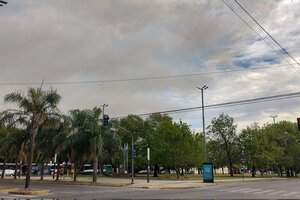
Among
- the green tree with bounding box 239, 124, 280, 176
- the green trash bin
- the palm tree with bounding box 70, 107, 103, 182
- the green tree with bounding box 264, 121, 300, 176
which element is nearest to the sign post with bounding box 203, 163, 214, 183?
the palm tree with bounding box 70, 107, 103, 182

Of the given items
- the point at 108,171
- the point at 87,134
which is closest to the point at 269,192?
the point at 87,134

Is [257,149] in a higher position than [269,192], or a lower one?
higher

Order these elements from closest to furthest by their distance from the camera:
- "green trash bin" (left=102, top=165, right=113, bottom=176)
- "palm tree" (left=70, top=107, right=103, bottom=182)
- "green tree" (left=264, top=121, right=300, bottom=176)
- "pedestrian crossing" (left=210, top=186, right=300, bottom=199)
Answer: "pedestrian crossing" (left=210, top=186, right=300, bottom=199) → "palm tree" (left=70, top=107, right=103, bottom=182) → "green trash bin" (left=102, top=165, right=113, bottom=176) → "green tree" (left=264, top=121, right=300, bottom=176)

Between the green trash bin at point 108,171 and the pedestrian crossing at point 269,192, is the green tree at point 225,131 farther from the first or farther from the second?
the pedestrian crossing at point 269,192

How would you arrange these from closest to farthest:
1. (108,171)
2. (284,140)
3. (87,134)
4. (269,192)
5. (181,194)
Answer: (181,194) → (269,192) → (87,134) → (108,171) → (284,140)

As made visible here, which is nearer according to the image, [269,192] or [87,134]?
[269,192]

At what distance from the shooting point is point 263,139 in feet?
246

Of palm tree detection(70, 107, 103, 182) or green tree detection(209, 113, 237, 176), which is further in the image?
green tree detection(209, 113, 237, 176)

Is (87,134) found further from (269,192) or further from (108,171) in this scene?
(108,171)

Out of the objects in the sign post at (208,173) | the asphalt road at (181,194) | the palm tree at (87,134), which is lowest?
the asphalt road at (181,194)

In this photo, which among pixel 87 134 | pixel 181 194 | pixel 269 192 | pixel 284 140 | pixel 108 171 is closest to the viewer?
pixel 181 194

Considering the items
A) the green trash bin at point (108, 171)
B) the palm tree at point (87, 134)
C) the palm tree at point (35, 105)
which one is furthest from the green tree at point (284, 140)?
the palm tree at point (35, 105)

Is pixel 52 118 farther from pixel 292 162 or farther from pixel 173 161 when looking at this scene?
pixel 292 162

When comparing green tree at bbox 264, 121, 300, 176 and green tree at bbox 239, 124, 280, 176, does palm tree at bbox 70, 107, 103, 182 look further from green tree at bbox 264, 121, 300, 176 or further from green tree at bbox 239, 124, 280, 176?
green tree at bbox 264, 121, 300, 176
